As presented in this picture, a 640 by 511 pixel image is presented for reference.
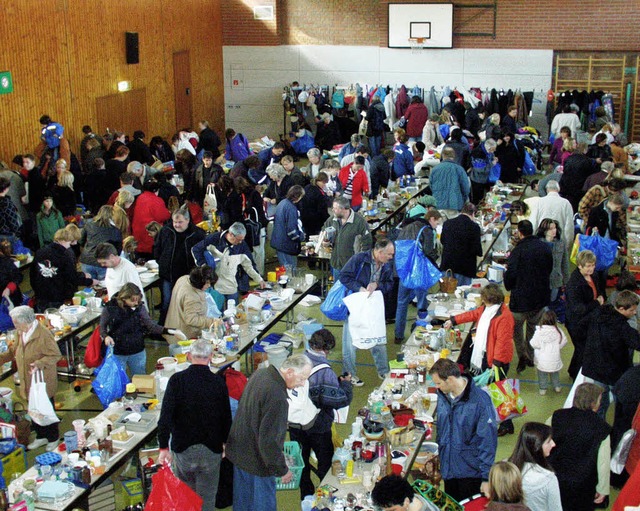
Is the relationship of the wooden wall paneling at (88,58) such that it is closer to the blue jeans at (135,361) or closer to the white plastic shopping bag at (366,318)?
the blue jeans at (135,361)

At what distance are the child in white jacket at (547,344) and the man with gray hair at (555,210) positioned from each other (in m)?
2.66

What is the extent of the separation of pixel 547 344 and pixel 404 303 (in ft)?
6.43

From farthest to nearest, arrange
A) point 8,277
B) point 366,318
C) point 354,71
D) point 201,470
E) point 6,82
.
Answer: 1. point 354,71
2. point 6,82
3. point 8,277
4. point 366,318
5. point 201,470

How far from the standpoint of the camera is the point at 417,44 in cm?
2180

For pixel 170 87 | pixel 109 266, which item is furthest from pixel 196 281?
pixel 170 87

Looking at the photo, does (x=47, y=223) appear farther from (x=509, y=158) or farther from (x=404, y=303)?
(x=509, y=158)

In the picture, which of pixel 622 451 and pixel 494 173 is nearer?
pixel 622 451

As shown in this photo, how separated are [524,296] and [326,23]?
48.8 feet

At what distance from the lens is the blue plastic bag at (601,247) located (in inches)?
417

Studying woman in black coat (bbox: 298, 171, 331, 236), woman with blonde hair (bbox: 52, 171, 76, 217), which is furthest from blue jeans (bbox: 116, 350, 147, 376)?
woman with blonde hair (bbox: 52, 171, 76, 217)

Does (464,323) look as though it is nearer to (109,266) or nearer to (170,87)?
(109,266)

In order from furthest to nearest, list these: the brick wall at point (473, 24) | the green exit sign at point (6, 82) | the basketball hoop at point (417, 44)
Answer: the basketball hoop at point (417, 44) < the brick wall at point (473, 24) < the green exit sign at point (6, 82)

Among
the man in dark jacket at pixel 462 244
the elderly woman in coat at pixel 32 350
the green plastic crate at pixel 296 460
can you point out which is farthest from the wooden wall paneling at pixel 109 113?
the green plastic crate at pixel 296 460

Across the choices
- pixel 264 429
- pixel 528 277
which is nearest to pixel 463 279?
pixel 528 277
